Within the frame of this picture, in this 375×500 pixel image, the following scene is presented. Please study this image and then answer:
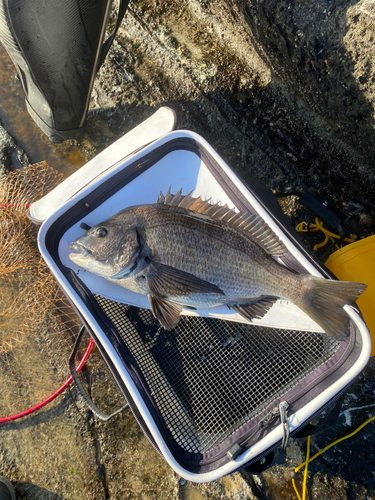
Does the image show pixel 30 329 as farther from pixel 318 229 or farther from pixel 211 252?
pixel 318 229

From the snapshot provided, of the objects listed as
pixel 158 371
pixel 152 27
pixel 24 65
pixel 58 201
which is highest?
pixel 152 27

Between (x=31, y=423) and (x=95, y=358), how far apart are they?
2.61ft

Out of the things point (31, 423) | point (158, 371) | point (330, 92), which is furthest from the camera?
point (31, 423)

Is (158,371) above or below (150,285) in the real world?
below

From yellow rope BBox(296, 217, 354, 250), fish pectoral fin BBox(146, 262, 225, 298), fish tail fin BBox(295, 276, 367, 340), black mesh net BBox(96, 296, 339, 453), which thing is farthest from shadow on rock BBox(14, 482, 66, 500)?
yellow rope BBox(296, 217, 354, 250)

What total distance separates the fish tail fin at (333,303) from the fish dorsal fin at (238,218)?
0.33m

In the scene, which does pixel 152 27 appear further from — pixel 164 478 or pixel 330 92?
pixel 164 478

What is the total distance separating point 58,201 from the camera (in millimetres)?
2305

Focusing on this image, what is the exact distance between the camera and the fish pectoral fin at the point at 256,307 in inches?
76.1

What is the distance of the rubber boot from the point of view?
6.39 feet

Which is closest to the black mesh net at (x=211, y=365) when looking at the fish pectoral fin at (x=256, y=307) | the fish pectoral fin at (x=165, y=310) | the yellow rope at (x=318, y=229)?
the fish pectoral fin at (x=256, y=307)

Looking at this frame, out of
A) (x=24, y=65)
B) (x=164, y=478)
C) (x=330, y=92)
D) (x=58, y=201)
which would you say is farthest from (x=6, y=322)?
(x=330, y=92)

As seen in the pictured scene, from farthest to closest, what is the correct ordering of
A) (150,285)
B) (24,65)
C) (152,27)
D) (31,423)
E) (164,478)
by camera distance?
(152,27) → (31,423) → (164,478) → (24,65) → (150,285)

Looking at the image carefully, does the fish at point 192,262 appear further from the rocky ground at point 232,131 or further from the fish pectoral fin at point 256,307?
the rocky ground at point 232,131
